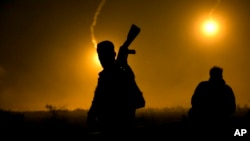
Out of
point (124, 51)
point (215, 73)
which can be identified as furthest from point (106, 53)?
point (215, 73)

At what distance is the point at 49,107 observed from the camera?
86438 millimetres

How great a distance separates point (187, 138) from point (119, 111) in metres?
2.04

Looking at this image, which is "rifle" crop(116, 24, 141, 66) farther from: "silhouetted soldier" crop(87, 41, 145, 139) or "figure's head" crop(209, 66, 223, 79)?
"figure's head" crop(209, 66, 223, 79)

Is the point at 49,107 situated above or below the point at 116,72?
above

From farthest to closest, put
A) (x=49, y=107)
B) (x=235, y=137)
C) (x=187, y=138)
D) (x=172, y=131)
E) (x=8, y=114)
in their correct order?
(x=49, y=107) < (x=8, y=114) < (x=172, y=131) < (x=187, y=138) < (x=235, y=137)

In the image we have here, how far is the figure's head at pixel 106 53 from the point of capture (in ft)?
10.4

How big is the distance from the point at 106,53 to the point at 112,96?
378 millimetres

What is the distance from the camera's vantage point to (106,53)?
320 cm

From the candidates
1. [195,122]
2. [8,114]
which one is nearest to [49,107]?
[8,114]

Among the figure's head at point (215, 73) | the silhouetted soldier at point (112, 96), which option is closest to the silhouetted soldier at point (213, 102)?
the figure's head at point (215, 73)

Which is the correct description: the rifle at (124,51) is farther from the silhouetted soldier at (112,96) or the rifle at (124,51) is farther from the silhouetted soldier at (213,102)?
the silhouetted soldier at (213,102)

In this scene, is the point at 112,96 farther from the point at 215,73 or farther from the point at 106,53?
the point at 215,73

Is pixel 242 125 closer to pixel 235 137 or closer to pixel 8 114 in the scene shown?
pixel 235 137

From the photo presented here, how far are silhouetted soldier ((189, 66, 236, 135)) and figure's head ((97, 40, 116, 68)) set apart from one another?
254cm
